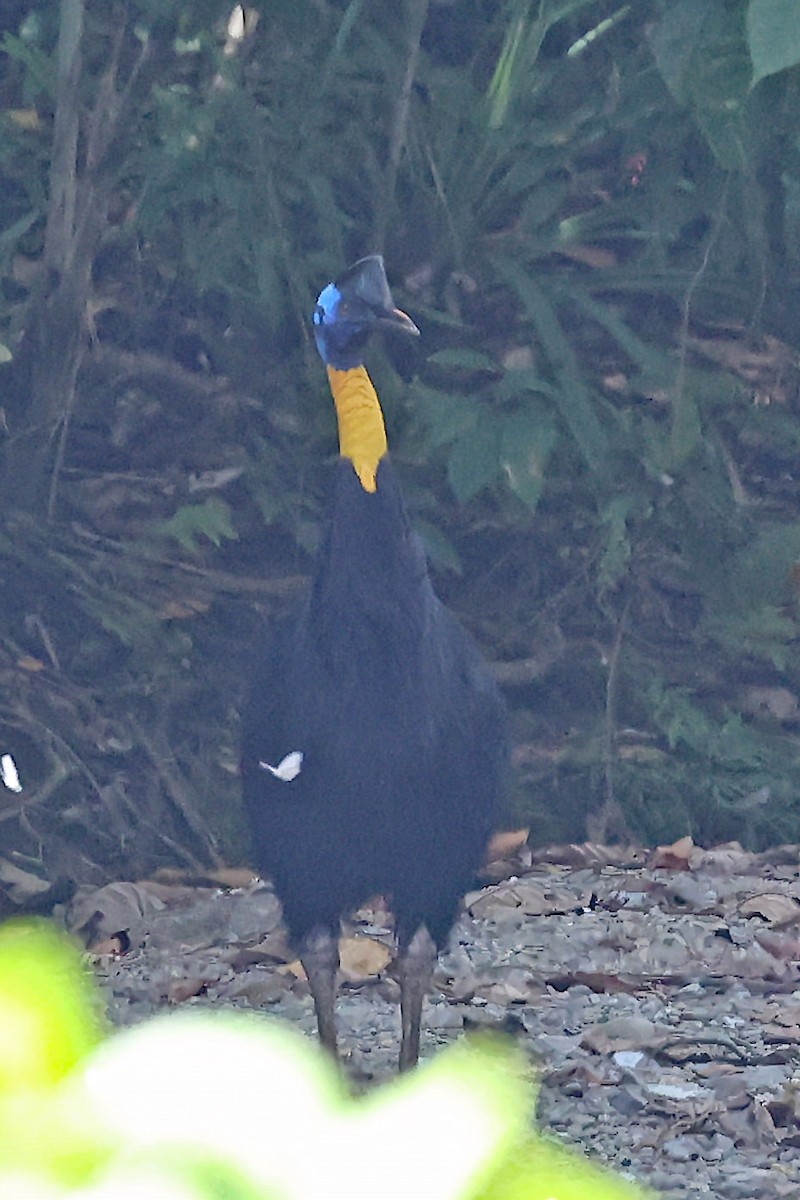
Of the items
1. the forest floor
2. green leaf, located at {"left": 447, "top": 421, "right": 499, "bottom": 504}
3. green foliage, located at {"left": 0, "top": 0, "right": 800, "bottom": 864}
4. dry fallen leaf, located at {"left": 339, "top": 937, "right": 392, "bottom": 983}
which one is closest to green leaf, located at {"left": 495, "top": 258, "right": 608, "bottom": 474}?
green foliage, located at {"left": 0, "top": 0, "right": 800, "bottom": 864}

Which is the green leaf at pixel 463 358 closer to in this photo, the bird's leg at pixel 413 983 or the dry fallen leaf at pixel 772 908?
the dry fallen leaf at pixel 772 908

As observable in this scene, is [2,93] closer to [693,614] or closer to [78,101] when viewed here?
[78,101]

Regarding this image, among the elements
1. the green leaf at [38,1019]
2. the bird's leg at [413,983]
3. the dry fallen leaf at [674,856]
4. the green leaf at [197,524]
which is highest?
the green leaf at [38,1019]

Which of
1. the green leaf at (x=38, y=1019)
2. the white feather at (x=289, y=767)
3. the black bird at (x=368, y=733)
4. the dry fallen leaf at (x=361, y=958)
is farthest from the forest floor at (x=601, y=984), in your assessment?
the green leaf at (x=38, y=1019)

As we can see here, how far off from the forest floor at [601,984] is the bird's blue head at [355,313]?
1186 mm

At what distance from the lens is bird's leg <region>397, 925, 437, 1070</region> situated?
310 centimetres

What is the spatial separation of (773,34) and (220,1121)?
3.22 meters

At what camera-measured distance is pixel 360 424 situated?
3121mm

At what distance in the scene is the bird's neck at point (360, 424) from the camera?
3080 mm

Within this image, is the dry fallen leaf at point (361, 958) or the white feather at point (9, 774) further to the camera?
the white feather at point (9, 774)

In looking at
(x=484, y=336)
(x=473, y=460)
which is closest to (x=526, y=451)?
(x=473, y=460)

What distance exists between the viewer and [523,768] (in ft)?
15.6

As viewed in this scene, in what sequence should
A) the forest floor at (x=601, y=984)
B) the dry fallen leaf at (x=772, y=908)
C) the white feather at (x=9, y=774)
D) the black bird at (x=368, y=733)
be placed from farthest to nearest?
the white feather at (x=9, y=774), the dry fallen leaf at (x=772, y=908), the black bird at (x=368, y=733), the forest floor at (x=601, y=984)

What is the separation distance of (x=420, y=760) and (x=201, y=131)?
2.05m
